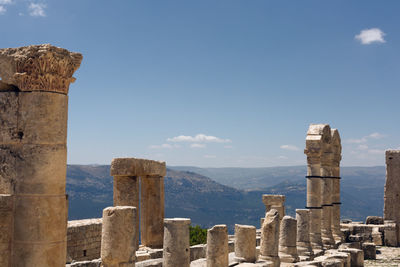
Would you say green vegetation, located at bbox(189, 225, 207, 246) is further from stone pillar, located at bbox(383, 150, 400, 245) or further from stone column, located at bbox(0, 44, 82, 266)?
stone column, located at bbox(0, 44, 82, 266)

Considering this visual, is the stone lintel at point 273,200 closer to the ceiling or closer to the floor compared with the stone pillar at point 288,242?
closer to the ceiling

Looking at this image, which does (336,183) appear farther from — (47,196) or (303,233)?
(47,196)

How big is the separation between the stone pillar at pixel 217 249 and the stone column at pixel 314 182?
8.16m

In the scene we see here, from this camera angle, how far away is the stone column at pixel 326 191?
20125 mm

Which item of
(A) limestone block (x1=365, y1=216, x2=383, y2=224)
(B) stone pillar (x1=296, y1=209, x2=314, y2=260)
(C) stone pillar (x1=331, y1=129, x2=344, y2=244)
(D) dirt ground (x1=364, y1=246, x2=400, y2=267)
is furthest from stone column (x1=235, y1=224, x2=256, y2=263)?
(A) limestone block (x1=365, y1=216, x2=383, y2=224)

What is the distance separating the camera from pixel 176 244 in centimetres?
1056

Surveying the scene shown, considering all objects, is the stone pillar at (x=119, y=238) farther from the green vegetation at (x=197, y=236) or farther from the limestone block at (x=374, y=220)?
the limestone block at (x=374, y=220)

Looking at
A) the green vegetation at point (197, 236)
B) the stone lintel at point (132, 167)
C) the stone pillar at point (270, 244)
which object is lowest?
the green vegetation at point (197, 236)

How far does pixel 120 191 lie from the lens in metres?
14.7

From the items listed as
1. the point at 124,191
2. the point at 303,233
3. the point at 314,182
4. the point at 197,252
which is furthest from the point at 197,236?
the point at 124,191

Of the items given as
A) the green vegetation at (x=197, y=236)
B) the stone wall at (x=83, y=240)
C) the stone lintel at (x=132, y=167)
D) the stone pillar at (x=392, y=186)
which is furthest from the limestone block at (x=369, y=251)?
the stone wall at (x=83, y=240)

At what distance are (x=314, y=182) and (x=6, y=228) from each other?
564 inches

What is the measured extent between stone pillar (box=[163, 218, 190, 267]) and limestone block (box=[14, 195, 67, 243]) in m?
4.13

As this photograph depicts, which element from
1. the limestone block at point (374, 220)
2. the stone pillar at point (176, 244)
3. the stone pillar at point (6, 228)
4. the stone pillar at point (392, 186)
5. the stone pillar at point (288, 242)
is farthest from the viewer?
the limestone block at point (374, 220)
